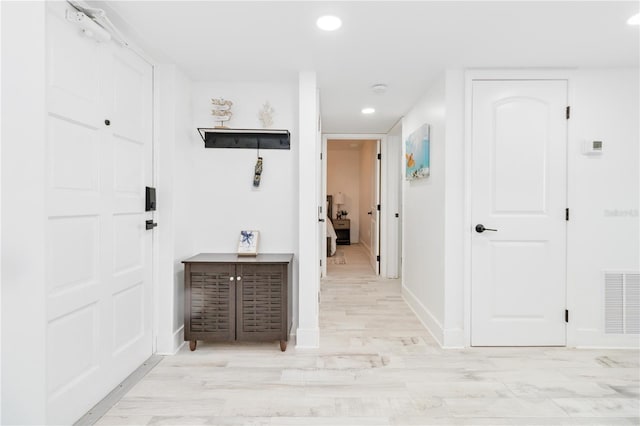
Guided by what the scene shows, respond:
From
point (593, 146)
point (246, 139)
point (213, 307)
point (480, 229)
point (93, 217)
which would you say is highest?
point (246, 139)

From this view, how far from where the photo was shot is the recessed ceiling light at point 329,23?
2.01 metres

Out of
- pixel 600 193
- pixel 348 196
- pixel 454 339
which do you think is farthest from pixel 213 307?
pixel 348 196

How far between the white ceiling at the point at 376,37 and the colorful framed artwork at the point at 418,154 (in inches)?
20.4

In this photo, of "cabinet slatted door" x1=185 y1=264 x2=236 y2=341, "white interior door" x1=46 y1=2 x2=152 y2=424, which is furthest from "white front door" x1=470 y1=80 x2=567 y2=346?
"white interior door" x1=46 y1=2 x2=152 y2=424

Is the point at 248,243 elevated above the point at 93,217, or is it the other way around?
the point at 93,217

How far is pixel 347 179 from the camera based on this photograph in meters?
9.20

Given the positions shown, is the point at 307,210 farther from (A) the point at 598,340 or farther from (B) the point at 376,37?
(A) the point at 598,340

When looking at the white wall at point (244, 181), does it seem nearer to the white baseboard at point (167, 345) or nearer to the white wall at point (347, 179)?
the white baseboard at point (167, 345)

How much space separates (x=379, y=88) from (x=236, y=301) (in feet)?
7.53

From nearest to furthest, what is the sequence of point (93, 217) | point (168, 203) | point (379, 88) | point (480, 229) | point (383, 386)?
point (93, 217)
point (383, 386)
point (168, 203)
point (480, 229)
point (379, 88)

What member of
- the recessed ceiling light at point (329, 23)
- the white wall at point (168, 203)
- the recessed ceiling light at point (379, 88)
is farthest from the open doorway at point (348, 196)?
the recessed ceiling light at point (329, 23)

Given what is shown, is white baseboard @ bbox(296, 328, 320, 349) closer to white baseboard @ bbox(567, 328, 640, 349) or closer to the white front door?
the white front door

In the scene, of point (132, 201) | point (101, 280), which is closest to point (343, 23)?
point (132, 201)

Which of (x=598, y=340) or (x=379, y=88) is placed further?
(x=379, y=88)
